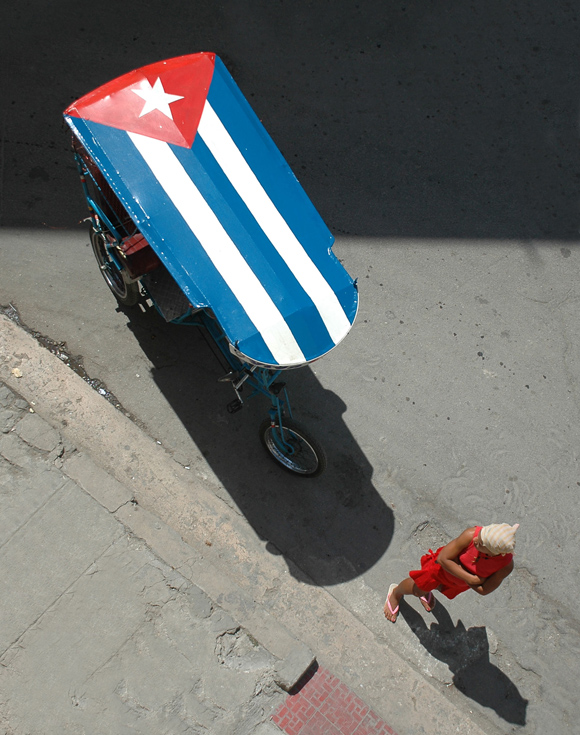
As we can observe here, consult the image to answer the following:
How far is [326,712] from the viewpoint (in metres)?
4.66

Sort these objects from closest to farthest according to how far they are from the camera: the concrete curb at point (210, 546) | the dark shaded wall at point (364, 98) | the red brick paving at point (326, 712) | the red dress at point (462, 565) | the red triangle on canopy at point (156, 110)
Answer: the red triangle on canopy at point (156, 110)
the red dress at point (462, 565)
the red brick paving at point (326, 712)
the concrete curb at point (210, 546)
the dark shaded wall at point (364, 98)

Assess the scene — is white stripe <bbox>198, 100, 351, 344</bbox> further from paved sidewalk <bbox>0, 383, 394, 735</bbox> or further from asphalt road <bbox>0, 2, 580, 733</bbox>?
paved sidewalk <bbox>0, 383, 394, 735</bbox>

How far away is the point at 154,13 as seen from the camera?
657cm

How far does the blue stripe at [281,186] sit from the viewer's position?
408cm

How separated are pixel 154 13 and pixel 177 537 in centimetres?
595

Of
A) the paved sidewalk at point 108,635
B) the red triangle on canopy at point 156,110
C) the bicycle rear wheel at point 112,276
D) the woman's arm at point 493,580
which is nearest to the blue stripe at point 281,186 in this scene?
the red triangle on canopy at point 156,110

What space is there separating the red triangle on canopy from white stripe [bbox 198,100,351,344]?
0.42ft

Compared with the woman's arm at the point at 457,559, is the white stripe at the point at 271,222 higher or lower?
higher

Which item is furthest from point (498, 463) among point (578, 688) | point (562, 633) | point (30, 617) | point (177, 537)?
point (30, 617)

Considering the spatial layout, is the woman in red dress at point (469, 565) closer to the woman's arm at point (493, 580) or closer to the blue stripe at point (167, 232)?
the woman's arm at point (493, 580)

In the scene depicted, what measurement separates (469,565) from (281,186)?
3199 mm

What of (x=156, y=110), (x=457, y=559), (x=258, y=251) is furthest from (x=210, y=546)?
(x=156, y=110)

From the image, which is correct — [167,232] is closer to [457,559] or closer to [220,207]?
[220,207]

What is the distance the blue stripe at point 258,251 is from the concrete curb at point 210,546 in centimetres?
204
